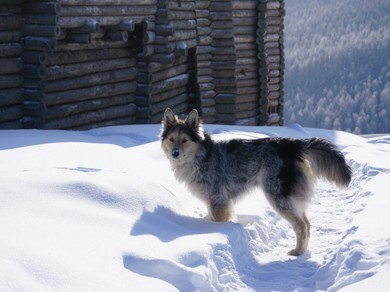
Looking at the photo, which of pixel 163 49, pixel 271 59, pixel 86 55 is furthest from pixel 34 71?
pixel 271 59

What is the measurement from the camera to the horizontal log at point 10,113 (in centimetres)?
1117

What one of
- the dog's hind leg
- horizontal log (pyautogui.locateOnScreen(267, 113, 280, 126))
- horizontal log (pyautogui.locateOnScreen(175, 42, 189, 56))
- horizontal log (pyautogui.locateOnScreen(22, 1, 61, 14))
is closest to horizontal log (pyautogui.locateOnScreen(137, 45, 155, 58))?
horizontal log (pyautogui.locateOnScreen(175, 42, 189, 56))

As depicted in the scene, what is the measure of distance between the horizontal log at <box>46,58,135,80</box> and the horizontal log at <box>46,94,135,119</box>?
0.64m

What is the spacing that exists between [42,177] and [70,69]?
6758mm

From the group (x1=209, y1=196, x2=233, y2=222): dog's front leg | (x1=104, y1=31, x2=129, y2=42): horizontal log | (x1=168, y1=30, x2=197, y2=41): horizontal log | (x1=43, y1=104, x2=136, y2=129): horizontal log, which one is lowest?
(x1=43, y1=104, x2=136, y2=129): horizontal log

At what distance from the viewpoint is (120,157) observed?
8.59 meters

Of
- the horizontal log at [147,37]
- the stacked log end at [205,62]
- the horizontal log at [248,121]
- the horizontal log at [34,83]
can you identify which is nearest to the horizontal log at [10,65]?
the horizontal log at [34,83]

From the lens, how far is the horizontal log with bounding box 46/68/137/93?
40.5 feet

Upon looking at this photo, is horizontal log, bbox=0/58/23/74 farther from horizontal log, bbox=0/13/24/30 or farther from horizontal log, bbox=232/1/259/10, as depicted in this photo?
horizontal log, bbox=232/1/259/10

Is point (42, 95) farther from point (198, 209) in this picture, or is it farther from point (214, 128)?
point (198, 209)

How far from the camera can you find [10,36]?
11.2 m

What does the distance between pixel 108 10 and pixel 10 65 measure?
9.48ft

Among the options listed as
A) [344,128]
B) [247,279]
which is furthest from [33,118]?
[344,128]

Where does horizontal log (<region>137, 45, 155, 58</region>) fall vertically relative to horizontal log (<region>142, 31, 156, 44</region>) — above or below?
below
